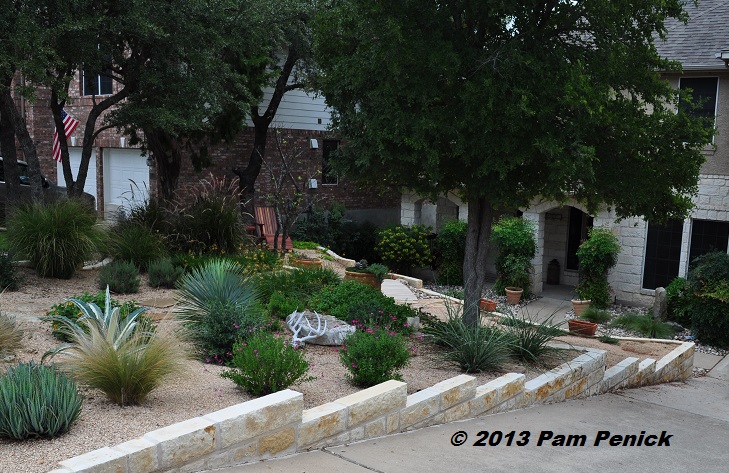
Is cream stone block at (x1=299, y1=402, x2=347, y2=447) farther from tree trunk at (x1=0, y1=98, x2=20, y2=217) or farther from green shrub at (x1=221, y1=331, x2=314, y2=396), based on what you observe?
tree trunk at (x1=0, y1=98, x2=20, y2=217)

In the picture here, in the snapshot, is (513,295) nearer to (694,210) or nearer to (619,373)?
(694,210)

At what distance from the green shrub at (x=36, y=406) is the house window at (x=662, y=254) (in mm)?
14804

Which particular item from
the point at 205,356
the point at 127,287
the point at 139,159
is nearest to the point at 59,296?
the point at 127,287

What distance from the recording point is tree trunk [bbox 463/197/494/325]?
370 inches

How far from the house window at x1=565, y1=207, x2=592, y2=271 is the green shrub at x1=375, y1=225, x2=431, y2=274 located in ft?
13.1

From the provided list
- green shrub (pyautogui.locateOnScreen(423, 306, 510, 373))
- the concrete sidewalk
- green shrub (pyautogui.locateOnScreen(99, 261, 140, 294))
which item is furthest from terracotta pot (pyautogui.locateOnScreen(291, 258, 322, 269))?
the concrete sidewalk

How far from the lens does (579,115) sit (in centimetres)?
774

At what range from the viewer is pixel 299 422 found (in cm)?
507

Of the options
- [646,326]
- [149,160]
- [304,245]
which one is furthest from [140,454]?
[149,160]

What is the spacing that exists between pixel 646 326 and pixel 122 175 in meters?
15.1

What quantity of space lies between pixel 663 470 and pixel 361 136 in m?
4.98

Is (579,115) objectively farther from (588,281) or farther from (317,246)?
(317,246)

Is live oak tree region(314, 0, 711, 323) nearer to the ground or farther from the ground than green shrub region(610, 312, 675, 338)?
farther from the ground

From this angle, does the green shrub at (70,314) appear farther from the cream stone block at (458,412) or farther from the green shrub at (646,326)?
the green shrub at (646,326)
